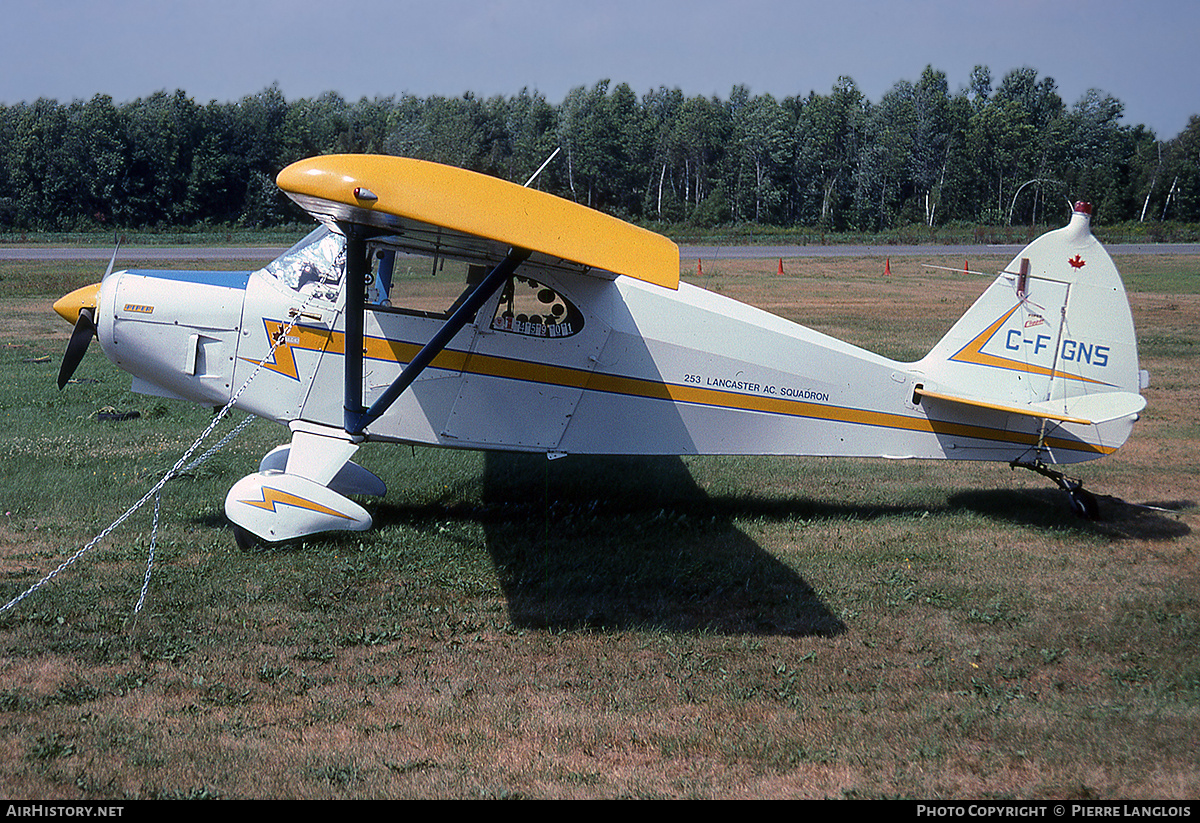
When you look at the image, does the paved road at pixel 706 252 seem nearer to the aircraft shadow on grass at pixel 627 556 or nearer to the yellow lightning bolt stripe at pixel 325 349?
the aircraft shadow on grass at pixel 627 556

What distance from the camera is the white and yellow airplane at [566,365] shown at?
7199mm

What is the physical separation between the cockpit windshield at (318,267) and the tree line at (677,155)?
42.6 meters

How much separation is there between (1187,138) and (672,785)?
79.3 meters

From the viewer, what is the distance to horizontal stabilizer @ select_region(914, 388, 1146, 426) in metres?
7.37

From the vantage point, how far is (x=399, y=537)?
24.7 feet

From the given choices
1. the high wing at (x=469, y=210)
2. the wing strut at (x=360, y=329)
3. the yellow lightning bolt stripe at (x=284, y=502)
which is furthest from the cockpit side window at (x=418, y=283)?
the yellow lightning bolt stripe at (x=284, y=502)

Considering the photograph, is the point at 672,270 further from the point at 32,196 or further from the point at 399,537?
the point at 32,196

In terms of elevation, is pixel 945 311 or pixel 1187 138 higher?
pixel 1187 138

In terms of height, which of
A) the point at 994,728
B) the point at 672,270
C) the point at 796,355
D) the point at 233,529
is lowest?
the point at 233,529

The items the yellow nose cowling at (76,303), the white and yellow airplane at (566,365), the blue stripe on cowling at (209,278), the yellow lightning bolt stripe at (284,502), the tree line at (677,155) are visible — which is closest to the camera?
the yellow lightning bolt stripe at (284,502)

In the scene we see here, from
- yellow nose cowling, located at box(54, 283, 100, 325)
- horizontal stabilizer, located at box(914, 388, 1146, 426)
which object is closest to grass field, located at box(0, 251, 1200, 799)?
horizontal stabilizer, located at box(914, 388, 1146, 426)

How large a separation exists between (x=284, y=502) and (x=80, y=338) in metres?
2.64

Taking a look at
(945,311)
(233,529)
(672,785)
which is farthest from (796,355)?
(945,311)

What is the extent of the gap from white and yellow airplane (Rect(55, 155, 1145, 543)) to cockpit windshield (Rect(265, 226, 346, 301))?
1 cm
